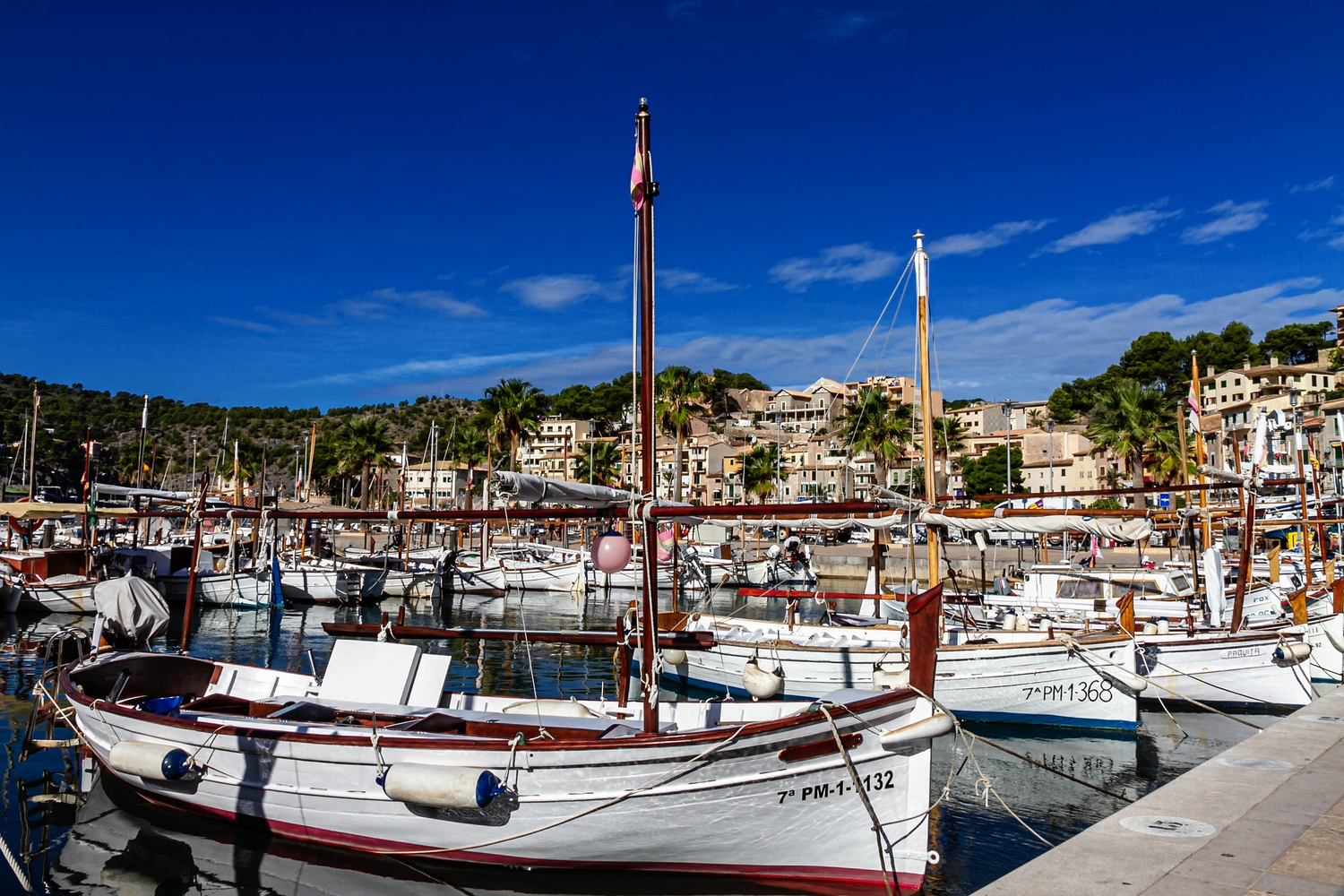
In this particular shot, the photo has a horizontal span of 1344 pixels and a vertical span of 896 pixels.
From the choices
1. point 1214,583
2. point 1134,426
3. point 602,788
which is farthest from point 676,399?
point 602,788

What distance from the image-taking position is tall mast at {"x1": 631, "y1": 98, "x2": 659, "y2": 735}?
10.1 meters

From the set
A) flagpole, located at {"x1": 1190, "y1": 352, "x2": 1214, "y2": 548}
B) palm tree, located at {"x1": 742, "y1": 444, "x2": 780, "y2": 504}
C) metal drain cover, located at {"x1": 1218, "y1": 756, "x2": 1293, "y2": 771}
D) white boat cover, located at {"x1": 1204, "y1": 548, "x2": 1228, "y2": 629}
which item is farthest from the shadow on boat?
palm tree, located at {"x1": 742, "y1": 444, "x2": 780, "y2": 504}

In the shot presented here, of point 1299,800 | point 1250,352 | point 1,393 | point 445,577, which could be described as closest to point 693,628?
point 1299,800

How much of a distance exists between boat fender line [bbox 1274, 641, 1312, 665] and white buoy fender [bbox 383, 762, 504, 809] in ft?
59.5

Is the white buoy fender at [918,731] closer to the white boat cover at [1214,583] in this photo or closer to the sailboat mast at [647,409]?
the sailboat mast at [647,409]

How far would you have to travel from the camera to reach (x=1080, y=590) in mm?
28875

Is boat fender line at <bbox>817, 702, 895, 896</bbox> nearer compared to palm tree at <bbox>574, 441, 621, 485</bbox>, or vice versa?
boat fender line at <bbox>817, 702, 895, 896</bbox>

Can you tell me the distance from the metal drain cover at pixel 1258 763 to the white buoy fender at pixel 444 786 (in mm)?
8248

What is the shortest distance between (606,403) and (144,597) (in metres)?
133

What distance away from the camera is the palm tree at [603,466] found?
8875 cm

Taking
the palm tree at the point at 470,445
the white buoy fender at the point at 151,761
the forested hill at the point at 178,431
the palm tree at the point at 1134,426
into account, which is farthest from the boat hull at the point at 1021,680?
the forested hill at the point at 178,431

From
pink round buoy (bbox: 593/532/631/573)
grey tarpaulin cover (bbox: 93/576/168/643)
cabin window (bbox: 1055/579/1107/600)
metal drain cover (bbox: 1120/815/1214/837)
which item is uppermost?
pink round buoy (bbox: 593/532/631/573)

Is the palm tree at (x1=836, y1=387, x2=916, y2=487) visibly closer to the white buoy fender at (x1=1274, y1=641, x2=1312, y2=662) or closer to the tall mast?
the white buoy fender at (x1=1274, y1=641, x2=1312, y2=662)

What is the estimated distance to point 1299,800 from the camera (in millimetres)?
8109
